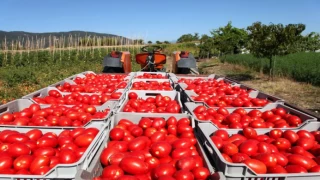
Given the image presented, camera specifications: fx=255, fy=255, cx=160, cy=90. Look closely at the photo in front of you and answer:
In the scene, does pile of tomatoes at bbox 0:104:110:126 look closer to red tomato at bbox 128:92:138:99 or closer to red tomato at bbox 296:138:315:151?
red tomato at bbox 128:92:138:99

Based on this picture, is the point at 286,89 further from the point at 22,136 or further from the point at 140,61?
the point at 22,136

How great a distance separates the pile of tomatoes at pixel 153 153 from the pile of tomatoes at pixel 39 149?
0.90 feet

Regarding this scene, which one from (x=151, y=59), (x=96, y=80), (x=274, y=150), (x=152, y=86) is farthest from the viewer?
(x=151, y=59)

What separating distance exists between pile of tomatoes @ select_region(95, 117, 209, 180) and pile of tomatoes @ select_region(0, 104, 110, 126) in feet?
1.80

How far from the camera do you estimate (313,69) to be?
14.4 m

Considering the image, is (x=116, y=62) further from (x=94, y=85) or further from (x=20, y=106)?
(x=20, y=106)

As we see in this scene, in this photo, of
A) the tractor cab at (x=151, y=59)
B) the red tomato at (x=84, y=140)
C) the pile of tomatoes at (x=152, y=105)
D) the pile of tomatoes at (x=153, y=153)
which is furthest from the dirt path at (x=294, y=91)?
the red tomato at (x=84, y=140)

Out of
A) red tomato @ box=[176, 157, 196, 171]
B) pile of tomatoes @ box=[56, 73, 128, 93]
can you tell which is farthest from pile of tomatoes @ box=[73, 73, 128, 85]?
red tomato @ box=[176, 157, 196, 171]

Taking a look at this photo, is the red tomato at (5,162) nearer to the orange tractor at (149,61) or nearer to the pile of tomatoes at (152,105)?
the pile of tomatoes at (152,105)

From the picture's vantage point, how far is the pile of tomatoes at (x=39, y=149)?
2102mm

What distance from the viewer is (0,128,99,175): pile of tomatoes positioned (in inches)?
A: 82.7

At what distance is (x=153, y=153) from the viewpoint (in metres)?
2.52

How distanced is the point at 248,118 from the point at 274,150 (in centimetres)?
101

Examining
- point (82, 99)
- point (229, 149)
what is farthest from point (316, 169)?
point (82, 99)
